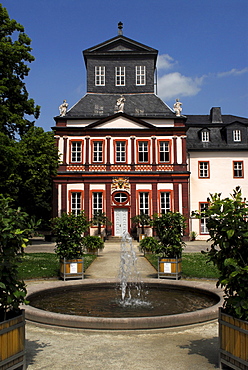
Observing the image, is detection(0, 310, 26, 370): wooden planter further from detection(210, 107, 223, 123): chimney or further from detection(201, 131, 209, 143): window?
detection(210, 107, 223, 123): chimney

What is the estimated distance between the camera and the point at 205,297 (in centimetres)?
1033

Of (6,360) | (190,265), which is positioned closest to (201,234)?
(190,265)

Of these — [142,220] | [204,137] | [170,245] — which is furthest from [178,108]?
[170,245]

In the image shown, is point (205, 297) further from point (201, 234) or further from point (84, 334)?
point (201, 234)

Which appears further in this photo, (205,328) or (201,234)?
(201,234)

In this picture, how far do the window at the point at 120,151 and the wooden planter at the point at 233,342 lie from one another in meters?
28.7

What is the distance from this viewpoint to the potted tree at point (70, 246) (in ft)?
43.4

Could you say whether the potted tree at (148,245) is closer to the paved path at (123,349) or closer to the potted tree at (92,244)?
the potted tree at (92,244)

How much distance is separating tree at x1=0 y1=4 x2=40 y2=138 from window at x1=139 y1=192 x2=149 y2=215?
37.6 ft

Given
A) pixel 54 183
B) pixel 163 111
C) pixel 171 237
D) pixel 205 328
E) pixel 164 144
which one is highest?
pixel 163 111

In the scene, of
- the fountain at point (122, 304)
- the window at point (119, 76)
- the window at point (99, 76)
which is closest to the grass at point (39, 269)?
the fountain at point (122, 304)

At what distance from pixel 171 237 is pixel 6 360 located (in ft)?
30.5

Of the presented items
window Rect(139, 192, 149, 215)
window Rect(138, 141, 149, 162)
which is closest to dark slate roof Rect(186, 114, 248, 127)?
window Rect(138, 141, 149, 162)

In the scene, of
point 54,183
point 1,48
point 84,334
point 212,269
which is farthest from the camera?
point 54,183
